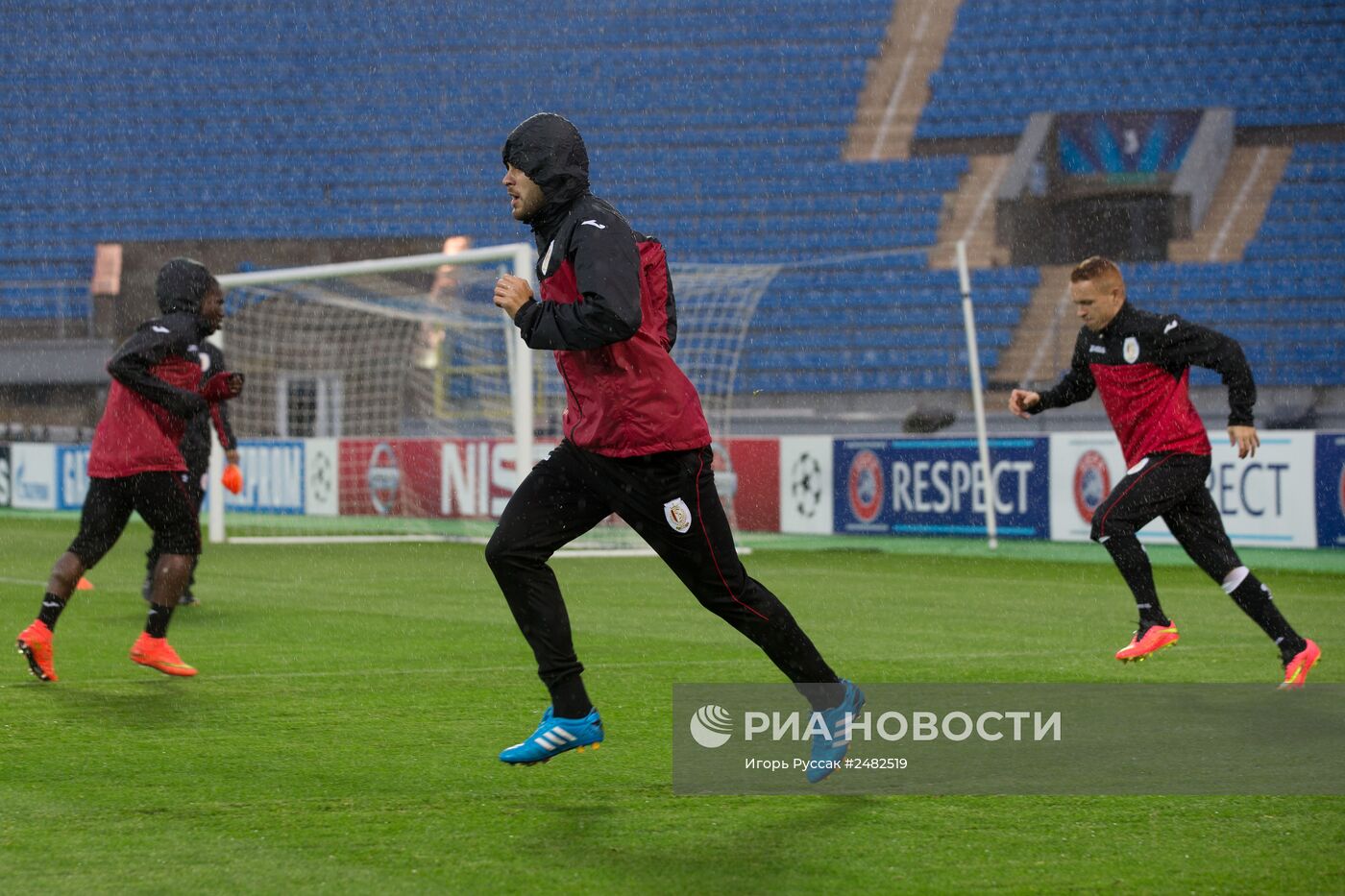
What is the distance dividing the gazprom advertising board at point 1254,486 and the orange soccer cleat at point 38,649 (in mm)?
9046

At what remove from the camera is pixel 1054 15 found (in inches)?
1180

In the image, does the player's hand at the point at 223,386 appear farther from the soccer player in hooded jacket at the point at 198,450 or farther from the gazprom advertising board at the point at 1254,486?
the gazprom advertising board at the point at 1254,486

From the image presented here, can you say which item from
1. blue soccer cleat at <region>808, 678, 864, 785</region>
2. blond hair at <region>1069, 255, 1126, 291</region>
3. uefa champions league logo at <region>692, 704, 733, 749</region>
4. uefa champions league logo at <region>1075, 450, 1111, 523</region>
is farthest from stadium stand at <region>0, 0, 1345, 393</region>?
blue soccer cleat at <region>808, 678, 864, 785</region>

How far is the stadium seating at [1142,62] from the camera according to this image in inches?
1097

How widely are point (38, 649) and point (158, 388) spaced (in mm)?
1159

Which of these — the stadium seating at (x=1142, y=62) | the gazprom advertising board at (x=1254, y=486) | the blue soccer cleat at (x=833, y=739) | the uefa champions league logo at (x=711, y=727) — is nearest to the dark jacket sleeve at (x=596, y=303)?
the blue soccer cleat at (x=833, y=739)

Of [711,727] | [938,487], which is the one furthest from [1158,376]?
[938,487]

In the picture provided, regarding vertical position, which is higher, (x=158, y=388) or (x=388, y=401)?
(x=388, y=401)

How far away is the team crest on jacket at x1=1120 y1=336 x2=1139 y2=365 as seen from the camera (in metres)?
7.38

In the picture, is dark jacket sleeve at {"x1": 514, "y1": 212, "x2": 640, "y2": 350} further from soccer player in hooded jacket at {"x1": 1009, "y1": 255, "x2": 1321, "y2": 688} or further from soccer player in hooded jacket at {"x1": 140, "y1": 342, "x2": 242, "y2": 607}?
soccer player in hooded jacket at {"x1": 140, "y1": 342, "x2": 242, "y2": 607}

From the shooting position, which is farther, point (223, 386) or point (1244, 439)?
point (1244, 439)

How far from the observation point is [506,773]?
5109 mm

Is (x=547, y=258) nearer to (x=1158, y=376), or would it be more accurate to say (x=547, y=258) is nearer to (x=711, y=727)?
(x=711, y=727)

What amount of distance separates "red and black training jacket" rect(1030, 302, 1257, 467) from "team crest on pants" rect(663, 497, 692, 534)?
3.08 meters
